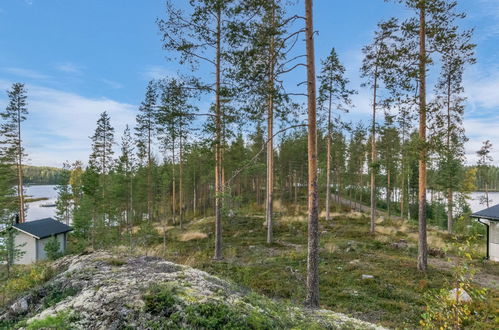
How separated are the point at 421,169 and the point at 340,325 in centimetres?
782

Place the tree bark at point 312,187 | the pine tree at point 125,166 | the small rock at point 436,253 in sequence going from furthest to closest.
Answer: the pine tree at point 125,166 → the small rock at point 436,253 → the tree bark at point 312,187

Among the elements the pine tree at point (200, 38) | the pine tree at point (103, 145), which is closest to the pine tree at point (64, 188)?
the pine tree at point (103, 145)

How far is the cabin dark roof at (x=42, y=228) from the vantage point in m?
19.5

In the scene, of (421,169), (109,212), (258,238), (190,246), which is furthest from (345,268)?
(109,212)

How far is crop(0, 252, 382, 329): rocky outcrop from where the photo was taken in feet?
9.71

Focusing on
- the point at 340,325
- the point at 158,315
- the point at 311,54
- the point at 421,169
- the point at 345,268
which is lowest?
the point at 345,268

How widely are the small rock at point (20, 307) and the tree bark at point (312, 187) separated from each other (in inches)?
220

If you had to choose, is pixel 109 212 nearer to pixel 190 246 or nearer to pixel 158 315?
pixel 190 246

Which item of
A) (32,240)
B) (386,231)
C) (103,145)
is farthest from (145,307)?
(103,145)

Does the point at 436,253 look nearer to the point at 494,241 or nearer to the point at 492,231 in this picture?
the point at 494,241

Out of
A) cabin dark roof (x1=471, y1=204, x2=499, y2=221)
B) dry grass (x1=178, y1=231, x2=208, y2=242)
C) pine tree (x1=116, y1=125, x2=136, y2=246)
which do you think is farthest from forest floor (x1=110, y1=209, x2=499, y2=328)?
pine tree (x1=116, y1=125, x2=136, y2=246)

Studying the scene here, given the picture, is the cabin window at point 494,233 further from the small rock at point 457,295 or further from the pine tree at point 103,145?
the pine tree at point 103,145

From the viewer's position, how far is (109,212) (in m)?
20.2

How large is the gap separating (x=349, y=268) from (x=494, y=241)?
9.79 meters
